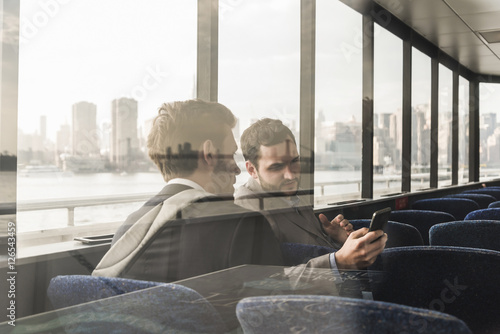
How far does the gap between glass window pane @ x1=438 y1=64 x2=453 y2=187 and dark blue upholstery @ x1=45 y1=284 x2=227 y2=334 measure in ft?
23.3

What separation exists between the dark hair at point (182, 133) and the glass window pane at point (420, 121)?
466 centimetres

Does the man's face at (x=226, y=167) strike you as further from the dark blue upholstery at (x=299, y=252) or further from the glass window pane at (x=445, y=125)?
the glass window pane at (x=445, y=125)

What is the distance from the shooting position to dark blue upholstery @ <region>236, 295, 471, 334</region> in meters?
0.72

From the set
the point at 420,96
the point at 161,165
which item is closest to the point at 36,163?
the point at 161,165

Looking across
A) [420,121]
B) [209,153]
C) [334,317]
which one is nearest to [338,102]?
[209,153]

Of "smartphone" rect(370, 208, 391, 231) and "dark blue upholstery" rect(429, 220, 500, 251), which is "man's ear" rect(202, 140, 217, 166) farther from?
"dark blue upholstery" rect(429, 220, 500, 251)

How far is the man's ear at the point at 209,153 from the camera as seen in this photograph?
2.13 meters

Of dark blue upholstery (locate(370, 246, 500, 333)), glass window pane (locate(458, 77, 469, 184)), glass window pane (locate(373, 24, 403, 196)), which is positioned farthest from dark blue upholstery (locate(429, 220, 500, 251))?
glass window pane (locate(458, 77, 469, 184))

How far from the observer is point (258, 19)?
10.5 feet

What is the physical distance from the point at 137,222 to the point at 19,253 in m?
0.47

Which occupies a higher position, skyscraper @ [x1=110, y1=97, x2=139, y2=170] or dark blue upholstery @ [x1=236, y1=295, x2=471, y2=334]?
skyscraper @ [x1=110, y1=97, x2=139, y2=170]

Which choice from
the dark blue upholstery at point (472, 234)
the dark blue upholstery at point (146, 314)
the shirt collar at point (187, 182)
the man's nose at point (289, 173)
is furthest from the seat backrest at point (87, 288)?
the dark blue upholstery at point (472, 234)

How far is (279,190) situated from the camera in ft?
8.54

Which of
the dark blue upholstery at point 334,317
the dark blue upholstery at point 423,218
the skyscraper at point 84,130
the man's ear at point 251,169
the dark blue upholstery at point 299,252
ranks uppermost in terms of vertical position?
the skyscraper at point 84,130
